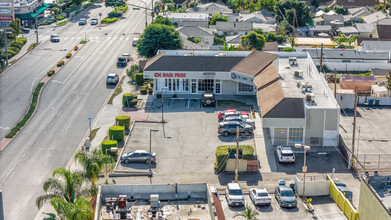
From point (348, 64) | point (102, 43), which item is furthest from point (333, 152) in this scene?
point (102, 43)

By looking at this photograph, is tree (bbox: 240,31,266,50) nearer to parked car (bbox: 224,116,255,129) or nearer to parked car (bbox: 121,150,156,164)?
parked car (bbox: 224,116,255,129)

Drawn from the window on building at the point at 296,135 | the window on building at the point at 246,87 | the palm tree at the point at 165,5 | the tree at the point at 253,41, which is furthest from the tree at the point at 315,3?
the window on building at the point at 296,135

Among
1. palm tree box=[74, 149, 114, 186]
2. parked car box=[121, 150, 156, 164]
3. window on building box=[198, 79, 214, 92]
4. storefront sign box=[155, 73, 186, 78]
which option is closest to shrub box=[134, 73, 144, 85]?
storefront sign box=[155, 73, 186, 78]

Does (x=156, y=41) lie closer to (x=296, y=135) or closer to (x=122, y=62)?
(x=122, y=62)

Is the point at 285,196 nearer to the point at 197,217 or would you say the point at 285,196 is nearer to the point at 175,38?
the point at 197,217

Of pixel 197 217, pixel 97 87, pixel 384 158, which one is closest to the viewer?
pixel 197 217

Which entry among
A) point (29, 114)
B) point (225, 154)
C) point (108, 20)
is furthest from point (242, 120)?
point (108, 20)
